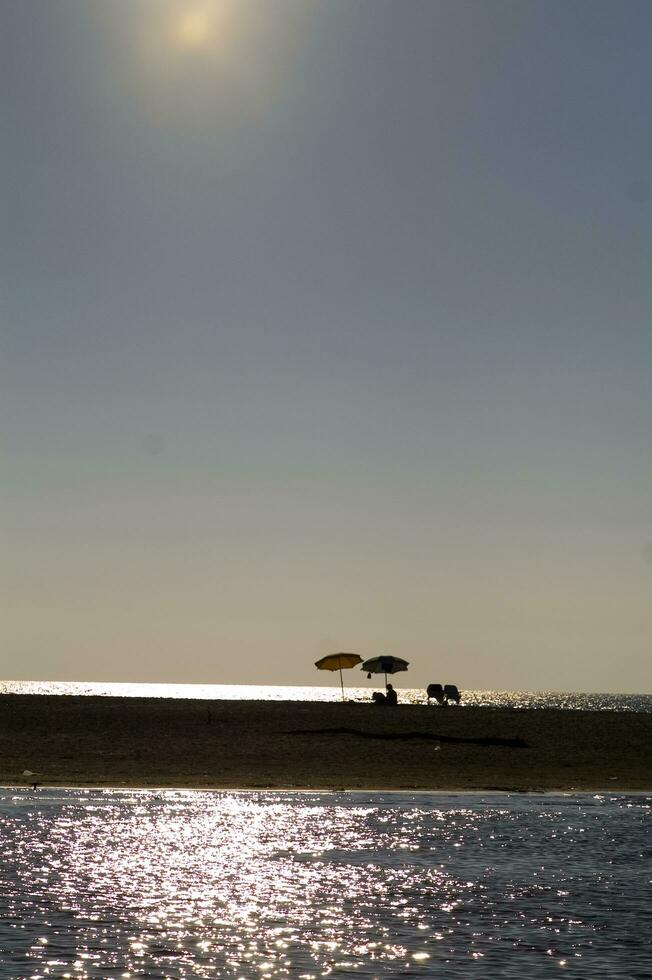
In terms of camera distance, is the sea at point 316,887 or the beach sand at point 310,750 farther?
the beach sand at point 310,750

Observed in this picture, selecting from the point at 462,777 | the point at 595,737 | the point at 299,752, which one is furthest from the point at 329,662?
the point at 462,777

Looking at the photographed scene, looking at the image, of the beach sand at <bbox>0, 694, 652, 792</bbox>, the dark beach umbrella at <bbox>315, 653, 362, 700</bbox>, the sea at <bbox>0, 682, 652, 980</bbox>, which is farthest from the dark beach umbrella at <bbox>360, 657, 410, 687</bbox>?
the sea at <bbox>0, 682, 652, 980</bbox>

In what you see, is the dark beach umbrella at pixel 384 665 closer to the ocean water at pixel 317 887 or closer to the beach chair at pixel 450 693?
the beach chair at pixel 450 693

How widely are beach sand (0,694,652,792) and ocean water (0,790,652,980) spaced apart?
4.05 metres

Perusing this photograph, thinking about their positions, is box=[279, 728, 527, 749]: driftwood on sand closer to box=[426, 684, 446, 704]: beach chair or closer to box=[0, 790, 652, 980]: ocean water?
box=[0, 790, 652, 980]: ocean water

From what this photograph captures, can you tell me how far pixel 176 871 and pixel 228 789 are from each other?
11.4m

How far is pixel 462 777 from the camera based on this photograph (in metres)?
37.2

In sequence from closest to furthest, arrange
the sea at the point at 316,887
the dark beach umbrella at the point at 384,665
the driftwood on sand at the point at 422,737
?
1. the sea at the point at 316,887
2. the driftwood on sand at the point at 422,737
3. the dark beach umbrella at the point at 384,665

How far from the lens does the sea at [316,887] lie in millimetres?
15562

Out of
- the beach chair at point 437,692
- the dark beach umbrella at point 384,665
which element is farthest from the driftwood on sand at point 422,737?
the beach chair at point 437,692

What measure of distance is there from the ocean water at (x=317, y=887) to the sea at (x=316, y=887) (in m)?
0.05

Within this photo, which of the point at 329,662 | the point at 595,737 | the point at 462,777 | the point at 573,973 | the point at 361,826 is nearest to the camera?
the point at 573,973

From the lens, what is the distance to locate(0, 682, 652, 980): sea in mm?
15562

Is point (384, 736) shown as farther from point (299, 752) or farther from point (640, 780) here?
Result: point (640, 780)
